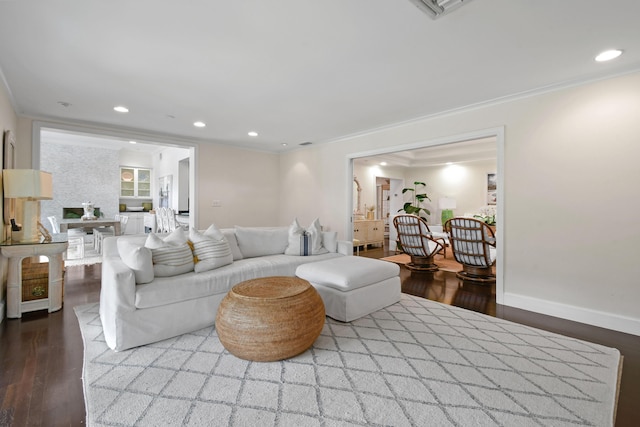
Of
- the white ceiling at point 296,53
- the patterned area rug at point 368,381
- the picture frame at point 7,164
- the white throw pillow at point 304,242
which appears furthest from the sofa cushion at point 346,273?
the picture frame at point 7,164

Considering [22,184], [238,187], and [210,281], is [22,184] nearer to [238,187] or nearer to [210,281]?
[210,281]

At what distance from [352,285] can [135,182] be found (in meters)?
9.26

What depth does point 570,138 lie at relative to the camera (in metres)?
3.01

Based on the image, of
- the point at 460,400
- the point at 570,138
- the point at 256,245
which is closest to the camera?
the point at 460,400

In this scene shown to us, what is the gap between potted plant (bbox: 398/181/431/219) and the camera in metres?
8.38

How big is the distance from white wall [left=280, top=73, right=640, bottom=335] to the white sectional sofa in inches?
107

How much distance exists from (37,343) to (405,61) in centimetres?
389

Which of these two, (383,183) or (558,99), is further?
(383,183)

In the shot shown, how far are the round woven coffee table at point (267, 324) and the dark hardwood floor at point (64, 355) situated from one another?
0.87m

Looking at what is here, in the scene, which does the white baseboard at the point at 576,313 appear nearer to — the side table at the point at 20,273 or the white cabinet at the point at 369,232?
the white cabinet at the point at 369,232

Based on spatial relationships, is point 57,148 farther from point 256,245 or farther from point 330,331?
point 330,331

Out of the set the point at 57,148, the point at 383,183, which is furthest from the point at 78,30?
the point at 383,183

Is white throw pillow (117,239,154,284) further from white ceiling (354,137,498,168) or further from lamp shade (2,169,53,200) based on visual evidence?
white ceiling (354,137,498,168)

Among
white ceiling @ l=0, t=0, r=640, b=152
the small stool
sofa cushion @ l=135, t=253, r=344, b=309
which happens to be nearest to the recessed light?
white ceiling @ l=0, t=0, r=640, b=152
